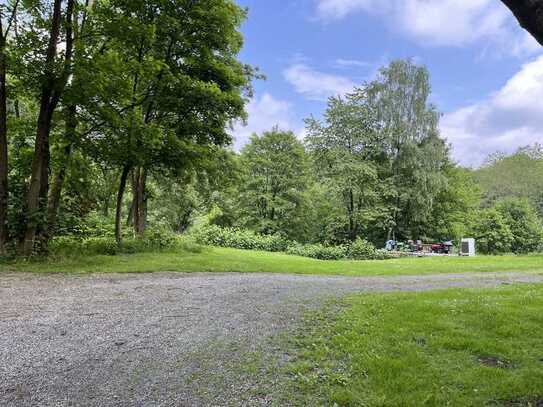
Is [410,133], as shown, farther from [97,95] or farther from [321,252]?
[97,95]

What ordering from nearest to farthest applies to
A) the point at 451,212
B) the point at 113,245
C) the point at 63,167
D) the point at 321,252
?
the point at 63,167
the point at 113,245
the point at 321,252
the point at 451,212

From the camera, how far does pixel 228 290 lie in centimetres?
698

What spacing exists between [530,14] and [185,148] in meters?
11.3

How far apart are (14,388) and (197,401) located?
56.1 inches

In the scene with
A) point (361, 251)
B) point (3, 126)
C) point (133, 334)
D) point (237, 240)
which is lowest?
point (133, 334)

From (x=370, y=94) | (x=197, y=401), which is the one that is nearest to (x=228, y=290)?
(x=197, y=401)

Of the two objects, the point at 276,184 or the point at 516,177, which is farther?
the point at 516,177

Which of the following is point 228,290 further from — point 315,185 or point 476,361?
point 315,185

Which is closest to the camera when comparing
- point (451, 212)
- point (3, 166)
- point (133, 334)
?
point (133, 334)

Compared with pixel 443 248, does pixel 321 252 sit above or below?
below

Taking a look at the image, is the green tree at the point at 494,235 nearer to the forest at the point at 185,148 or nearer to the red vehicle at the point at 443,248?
the forest at the point at 185,148

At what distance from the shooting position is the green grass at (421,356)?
9.32ft

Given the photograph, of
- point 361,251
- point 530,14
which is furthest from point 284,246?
point 530,14

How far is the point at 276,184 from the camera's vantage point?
3186 cm
